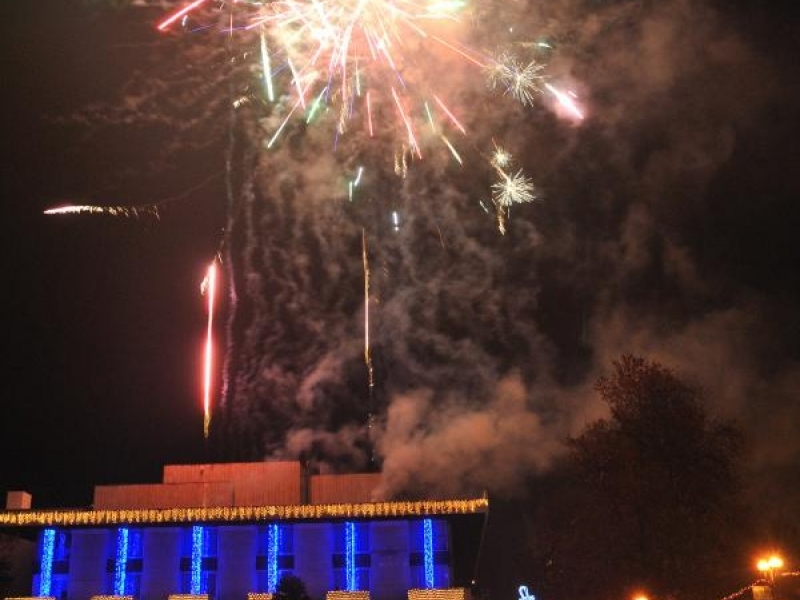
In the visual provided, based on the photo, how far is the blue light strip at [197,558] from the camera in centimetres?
3406

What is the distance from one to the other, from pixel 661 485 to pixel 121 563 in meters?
23.5

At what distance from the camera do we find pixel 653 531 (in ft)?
87.4

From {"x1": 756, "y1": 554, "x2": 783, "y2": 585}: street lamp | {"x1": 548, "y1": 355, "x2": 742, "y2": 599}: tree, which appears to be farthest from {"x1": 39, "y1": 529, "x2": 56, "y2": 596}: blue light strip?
{"x1": 756, "y1": 554, "x2": 783, "y2": 585}: street lamp

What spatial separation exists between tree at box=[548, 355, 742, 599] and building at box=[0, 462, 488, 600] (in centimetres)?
717

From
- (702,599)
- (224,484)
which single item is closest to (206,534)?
(224,484)

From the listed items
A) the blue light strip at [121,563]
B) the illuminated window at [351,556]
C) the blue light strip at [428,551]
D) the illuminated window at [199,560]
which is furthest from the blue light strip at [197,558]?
the blue light strip at [428,551]

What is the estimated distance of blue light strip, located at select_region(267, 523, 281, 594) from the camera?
34000mm

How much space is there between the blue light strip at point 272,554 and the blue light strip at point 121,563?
6.40 m

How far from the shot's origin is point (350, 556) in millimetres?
34312

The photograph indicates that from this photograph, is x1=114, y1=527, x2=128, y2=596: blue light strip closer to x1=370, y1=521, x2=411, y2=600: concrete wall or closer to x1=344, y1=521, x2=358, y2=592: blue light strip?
x1=344, y1=521, x2=358, y2=592: blue light strip

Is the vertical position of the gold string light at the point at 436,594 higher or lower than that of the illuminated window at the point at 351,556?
lower

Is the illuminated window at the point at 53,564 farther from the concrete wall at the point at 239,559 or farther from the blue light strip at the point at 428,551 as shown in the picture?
the blue light strip at the point at 428,551

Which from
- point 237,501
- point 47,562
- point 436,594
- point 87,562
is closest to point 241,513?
point 237,501

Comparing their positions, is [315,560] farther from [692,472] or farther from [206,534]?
[692,472]
